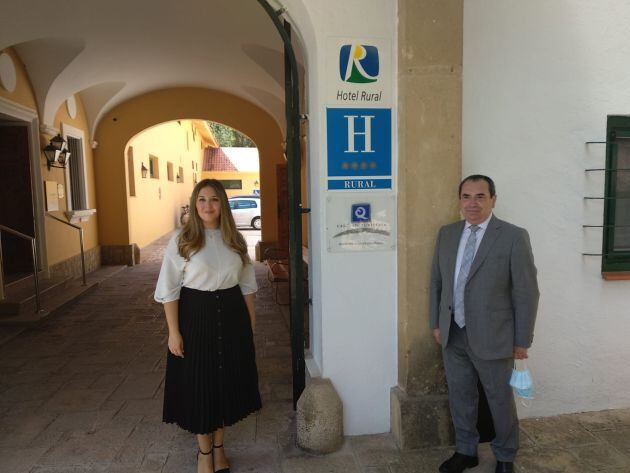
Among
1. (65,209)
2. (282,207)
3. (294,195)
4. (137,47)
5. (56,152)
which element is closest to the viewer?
(294,195)

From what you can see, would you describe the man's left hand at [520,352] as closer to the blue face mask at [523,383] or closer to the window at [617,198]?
the blue face mask at [523,383]

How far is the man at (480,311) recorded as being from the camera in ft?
8.23

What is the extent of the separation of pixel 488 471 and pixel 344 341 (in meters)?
1.16

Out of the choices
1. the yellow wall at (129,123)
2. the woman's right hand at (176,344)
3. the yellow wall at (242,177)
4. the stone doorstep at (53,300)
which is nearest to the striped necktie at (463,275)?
Answer: the woman's right hand at (176,344)

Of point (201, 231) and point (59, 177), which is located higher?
point (59, 177)

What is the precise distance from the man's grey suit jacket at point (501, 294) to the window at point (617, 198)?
1293 mm

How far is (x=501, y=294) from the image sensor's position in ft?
8.31

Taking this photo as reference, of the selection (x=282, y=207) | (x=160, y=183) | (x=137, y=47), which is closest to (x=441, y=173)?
(x=137, y=47)

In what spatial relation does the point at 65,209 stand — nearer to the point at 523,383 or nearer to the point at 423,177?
the point at 423,177

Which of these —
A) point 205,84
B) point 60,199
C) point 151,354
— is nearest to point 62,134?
point 60,199

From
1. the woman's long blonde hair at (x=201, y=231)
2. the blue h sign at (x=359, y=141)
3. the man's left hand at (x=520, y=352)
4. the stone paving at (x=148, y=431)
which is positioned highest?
the blue h sign at (x=359, y=141)

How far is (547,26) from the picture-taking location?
3131 millimetres

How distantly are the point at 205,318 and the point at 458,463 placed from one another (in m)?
1.75

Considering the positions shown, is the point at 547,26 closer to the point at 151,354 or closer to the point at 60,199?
the point at 151,354
